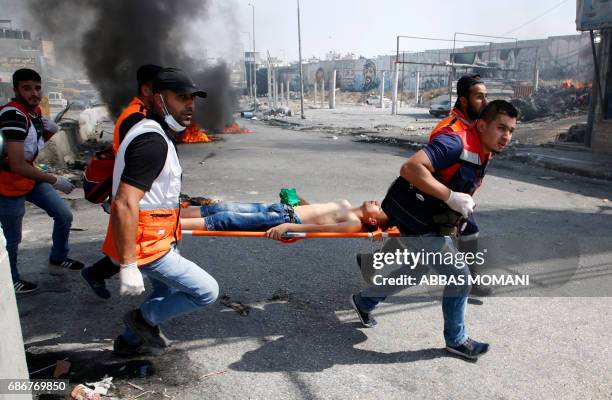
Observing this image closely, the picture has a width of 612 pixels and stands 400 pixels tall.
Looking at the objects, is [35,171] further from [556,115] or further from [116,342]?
[556,115]

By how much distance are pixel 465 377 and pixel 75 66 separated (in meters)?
23.4

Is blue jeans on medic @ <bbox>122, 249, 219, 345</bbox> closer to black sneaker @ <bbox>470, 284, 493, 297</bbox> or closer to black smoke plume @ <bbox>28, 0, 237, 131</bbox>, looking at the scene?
black sneaker @ <bbox>470, 284, 493, 297</bbox>

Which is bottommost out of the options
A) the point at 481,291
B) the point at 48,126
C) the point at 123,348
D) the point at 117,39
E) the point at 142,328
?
the point at 481,291

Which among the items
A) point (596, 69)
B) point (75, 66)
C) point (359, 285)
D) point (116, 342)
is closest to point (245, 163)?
point (359, 285)

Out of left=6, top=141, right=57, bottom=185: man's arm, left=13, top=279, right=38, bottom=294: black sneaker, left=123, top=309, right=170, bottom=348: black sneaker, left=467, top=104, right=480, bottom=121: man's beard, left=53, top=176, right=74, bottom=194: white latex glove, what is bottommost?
left=13, top=279, right=38, bottom=294: black sneaker

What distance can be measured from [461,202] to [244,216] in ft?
5.76

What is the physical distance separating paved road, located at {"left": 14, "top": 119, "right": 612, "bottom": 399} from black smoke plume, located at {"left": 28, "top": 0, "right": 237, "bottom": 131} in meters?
14.8

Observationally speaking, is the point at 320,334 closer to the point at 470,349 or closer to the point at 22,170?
the point at 470,349

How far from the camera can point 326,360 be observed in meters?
2.85

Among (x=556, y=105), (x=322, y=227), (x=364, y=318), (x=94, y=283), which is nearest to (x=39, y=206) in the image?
(x=94, y=283)

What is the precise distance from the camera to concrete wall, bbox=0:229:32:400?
5.26 feet

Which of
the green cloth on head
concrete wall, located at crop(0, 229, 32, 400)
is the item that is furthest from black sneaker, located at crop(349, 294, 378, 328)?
concrete wall, located at crop(0, 229, 32, 400)

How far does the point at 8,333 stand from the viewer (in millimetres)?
1639

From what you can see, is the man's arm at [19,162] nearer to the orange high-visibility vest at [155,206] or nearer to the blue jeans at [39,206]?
the blue jeans at [39,206]
